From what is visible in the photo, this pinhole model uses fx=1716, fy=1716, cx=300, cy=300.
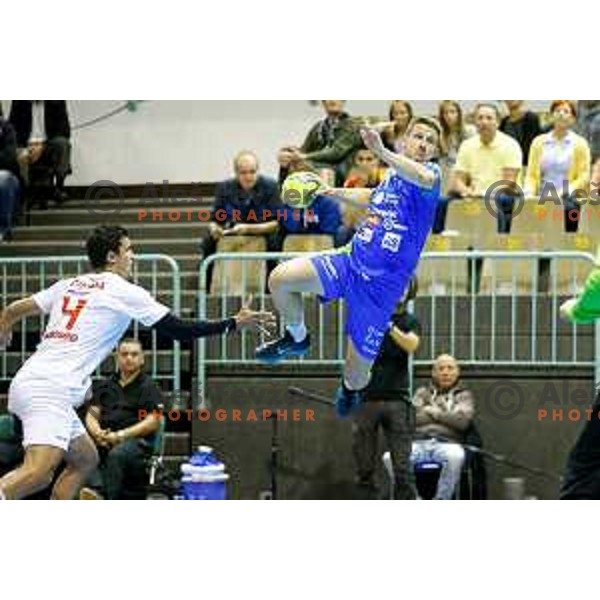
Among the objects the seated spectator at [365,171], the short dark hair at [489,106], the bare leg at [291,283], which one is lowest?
the bare leg at [291,283]

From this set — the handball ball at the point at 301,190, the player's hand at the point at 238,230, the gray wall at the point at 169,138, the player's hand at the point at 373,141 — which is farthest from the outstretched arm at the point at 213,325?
the gray wall at the point at 169,138

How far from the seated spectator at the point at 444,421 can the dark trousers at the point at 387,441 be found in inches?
7.3

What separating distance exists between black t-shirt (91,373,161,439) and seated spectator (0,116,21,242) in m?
1.83

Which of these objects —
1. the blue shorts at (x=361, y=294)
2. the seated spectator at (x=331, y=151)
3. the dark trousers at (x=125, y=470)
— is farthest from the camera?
the seated spectator at (x=331, y=151)

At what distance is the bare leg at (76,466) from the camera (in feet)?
33.0

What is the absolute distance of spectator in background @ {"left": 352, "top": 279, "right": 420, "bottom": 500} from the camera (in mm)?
11414

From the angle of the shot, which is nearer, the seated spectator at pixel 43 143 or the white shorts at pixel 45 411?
the white shorts at pixel 45 411

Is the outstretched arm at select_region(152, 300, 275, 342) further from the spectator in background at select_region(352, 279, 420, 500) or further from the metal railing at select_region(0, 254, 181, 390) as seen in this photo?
the metal railing at select_region(0, 254, 181, 390)

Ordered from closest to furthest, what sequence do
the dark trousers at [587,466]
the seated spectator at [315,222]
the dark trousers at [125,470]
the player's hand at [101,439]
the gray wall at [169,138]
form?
the dark trousers at [587,466] < the dark trousers at [125,470] < the player's hand at [101,439] < the seated spectator at [315,222] < the gray wall at [169,138]

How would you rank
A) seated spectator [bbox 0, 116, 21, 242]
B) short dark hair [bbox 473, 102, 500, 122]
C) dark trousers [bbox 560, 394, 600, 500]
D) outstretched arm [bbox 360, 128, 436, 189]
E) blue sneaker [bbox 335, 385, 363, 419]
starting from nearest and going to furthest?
1. dark trousers [bbox 560, 394, 600, 500]
2. outstretched arm [bbox 360, 128, 436, 189]
3. blue sneaker [bbox 335, 385, 363, 419]
4. seated spectator [bbox 0, 116, 21, 242]
5. short dark hair [bbox 473, 102, 500, 122]

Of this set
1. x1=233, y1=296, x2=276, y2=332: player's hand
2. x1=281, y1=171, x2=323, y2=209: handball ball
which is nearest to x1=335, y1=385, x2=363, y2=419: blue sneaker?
x1=233, y1=296, x2=276, y2=332: player's hand

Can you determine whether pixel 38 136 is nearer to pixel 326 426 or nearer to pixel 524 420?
pixel 326 426

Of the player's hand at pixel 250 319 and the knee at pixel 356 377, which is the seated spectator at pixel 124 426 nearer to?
the knee at pixel 356 377

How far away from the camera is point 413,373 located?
41.1ft
